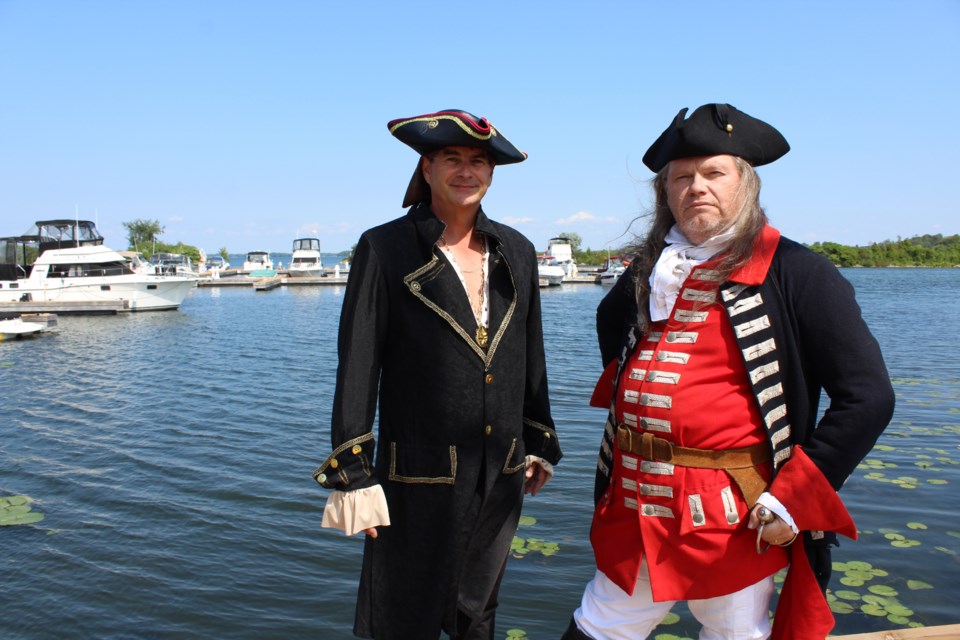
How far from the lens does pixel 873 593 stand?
4.05 meters

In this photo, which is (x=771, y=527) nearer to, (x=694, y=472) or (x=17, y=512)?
(x=694, y=472)

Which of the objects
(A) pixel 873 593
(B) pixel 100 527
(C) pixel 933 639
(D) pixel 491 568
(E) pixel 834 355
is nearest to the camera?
(E) pixel 834 355

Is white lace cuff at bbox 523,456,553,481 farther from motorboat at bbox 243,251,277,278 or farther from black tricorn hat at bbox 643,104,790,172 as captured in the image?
motorboat at bbox 243,251,277,278

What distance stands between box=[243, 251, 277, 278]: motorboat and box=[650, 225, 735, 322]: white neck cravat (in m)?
48.4

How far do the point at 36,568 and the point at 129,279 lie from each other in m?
24.4

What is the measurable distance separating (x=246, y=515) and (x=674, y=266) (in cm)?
464

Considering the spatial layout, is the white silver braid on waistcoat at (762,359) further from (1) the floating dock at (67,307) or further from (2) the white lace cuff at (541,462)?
(1) the floating dock at (67,307)

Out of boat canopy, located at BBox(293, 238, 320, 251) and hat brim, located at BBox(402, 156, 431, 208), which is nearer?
hat brim, located at BBox(402, 156, 431, 208)

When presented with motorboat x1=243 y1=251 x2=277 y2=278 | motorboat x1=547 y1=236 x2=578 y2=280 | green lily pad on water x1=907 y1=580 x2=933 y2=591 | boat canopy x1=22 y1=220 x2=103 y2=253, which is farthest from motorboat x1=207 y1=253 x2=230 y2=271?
green lily pad on water x1=907 y1=580 x2=933 y2=591

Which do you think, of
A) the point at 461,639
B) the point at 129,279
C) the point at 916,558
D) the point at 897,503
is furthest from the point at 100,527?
the point at 129,279

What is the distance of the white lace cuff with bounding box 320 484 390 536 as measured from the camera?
2.15 m

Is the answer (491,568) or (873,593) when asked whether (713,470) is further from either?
(873,593)

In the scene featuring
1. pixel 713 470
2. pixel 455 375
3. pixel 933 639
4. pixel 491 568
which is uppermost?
pixel 455 375

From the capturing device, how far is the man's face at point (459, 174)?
2.30 m
